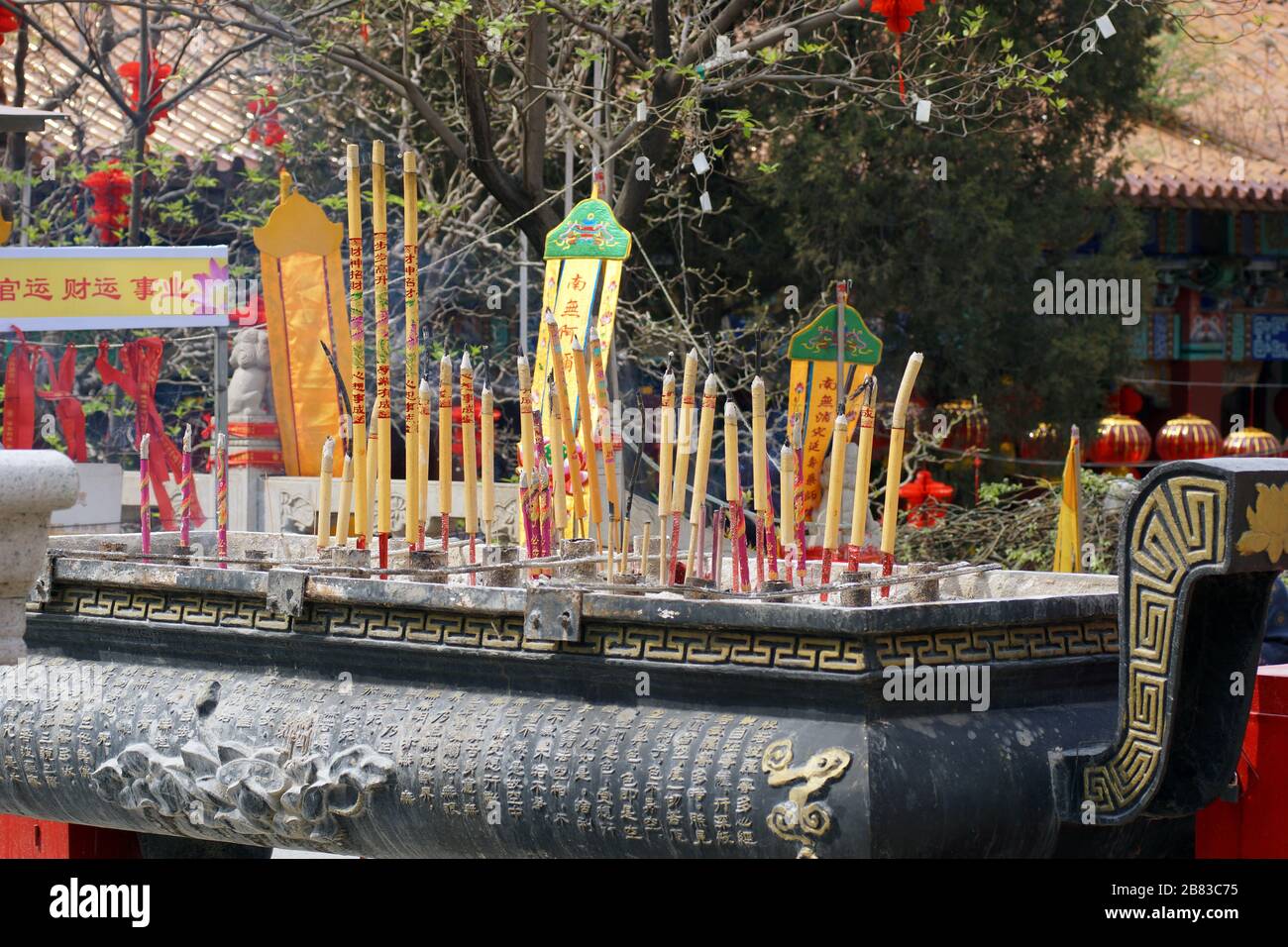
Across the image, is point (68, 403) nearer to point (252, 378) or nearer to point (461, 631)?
point (252, 378)

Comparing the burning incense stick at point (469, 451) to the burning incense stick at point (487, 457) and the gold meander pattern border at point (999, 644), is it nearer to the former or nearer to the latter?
the burning incense stick at point (487, 457)

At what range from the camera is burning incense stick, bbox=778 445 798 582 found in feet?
8.71

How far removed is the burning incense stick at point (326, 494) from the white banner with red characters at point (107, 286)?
1130 mm

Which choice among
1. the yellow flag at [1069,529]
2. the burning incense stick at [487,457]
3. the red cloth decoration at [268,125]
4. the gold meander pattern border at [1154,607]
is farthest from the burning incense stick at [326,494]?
the red cloth decoration at [268,125]

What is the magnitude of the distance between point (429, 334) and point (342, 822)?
472 cm

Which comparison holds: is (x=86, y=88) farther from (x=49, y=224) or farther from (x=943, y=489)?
(x=943, y=489)

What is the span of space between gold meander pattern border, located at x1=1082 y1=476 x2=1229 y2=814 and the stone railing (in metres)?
1.23

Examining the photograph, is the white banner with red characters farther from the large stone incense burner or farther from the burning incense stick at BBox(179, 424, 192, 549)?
the large stone incense burner

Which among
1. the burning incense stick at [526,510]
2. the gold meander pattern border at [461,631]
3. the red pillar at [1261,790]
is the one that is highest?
the burning incense stick at [526,510]

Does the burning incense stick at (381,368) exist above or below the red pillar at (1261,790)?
above

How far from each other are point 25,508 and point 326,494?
1.37 metres

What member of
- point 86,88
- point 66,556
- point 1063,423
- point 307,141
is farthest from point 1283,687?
point 86,88

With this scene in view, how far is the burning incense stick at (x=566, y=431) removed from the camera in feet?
9.91

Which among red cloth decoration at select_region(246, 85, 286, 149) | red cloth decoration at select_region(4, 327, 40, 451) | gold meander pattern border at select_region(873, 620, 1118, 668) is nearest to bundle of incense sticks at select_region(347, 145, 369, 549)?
gold meander pattern border at select_region(873, 620, 1118, 668)
